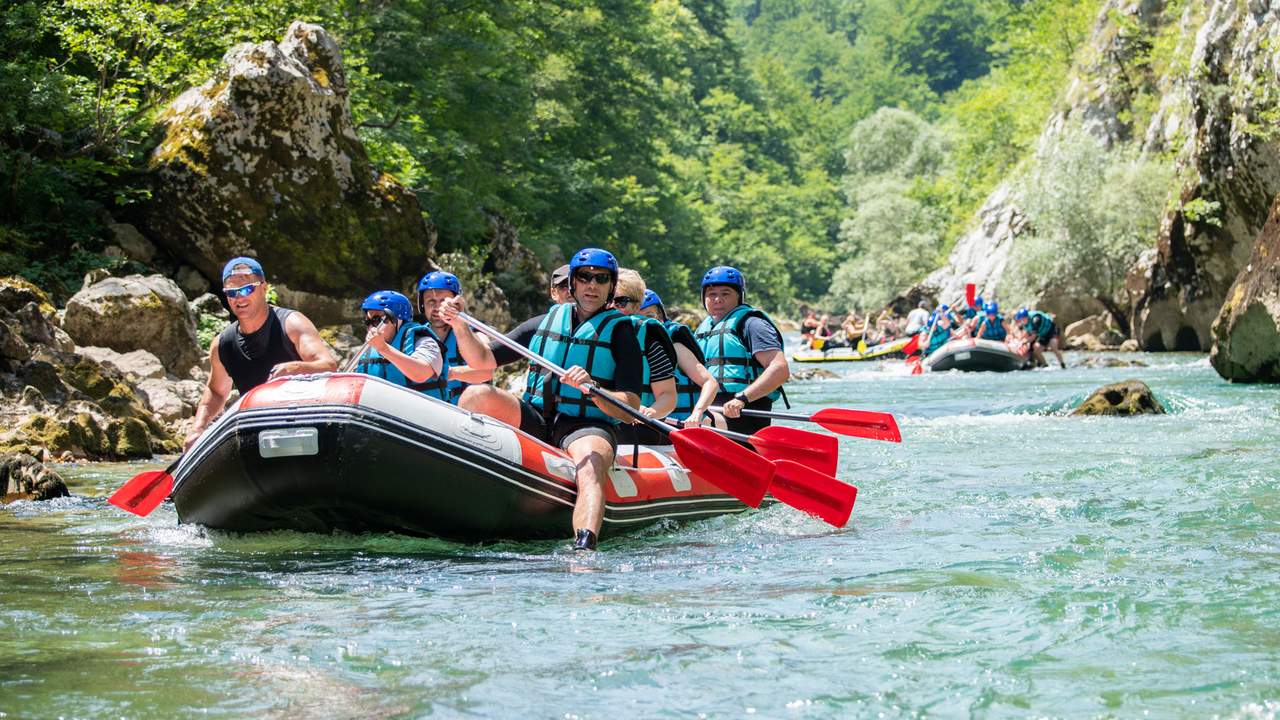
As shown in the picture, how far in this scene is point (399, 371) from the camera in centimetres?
767

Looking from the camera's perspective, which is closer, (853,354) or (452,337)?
(452,337)

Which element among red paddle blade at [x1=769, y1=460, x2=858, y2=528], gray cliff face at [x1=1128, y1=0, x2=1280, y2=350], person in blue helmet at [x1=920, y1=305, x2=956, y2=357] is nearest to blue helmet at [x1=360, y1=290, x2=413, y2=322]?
red paddle blade at [x1=769, y1=460, x2=858, y2=528]

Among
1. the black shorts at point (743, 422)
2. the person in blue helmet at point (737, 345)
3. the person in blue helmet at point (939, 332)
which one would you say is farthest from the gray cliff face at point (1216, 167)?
the black shorts at point (743, 422)

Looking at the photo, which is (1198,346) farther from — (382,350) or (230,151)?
(382,350)

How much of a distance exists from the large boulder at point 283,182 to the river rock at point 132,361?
13.4ft

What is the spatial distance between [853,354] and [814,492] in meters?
24.8

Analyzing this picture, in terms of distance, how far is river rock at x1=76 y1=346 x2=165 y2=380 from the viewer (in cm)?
1236

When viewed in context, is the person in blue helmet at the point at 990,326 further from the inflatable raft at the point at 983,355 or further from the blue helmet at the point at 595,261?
the blue helmet at the point at 595,261

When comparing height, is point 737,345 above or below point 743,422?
above

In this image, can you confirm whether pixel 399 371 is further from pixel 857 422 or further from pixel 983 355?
pixel 983 355

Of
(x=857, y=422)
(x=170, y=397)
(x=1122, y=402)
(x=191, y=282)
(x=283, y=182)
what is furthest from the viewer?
(x=283, y=182)

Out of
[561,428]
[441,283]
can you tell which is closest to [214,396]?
[441,283]

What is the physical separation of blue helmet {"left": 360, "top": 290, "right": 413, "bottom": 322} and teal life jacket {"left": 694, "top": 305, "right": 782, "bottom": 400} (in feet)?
6.44

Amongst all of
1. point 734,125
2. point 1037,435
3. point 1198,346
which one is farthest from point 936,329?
point 734,125
